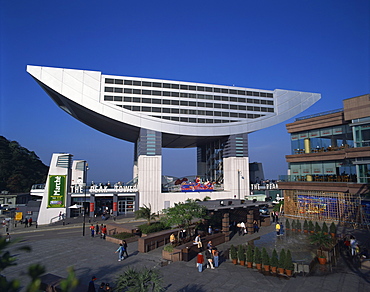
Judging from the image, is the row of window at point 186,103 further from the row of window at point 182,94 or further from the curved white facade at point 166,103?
the row of window at point 182,94

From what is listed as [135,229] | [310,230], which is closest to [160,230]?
[135,229]

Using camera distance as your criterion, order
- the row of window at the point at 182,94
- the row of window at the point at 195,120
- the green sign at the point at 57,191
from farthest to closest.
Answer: the row of window at the point at 195,120 → the row of window at the point at 182,94 → the green sign at the point at 57,191

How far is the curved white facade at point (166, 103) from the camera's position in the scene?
47.3 m

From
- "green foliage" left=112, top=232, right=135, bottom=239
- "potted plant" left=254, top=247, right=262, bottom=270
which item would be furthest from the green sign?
"potted plant" left=254, top=247, right=262, bottom=270

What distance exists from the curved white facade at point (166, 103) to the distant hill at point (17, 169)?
1704 inches

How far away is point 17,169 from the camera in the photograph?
3420 inches

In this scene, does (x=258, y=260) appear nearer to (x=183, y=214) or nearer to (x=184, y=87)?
(x=183, y=214)

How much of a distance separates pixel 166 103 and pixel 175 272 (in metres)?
39.5

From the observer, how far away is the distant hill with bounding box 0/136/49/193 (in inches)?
3233

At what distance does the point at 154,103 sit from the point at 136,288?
143 ft

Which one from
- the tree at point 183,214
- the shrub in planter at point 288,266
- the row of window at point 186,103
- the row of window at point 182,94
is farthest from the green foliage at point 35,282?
the row of window at point 182,94

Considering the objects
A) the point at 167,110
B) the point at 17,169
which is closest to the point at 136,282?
the point at 167,110

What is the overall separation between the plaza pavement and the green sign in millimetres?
19069

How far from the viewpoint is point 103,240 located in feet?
86.8
